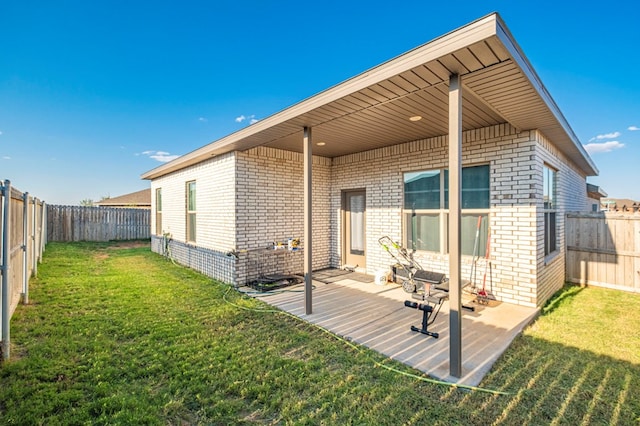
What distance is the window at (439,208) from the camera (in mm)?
5125

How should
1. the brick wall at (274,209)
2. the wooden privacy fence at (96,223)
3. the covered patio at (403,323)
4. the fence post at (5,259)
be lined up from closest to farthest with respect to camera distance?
the fence post at (5,259), the covered patio at (403,323), the brick wall at (274,209), the wooden privacy fence at (96,223)

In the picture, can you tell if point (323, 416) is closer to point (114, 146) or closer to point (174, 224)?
point (174, 224)

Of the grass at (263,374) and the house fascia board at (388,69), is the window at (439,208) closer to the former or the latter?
the grass at (263,374)

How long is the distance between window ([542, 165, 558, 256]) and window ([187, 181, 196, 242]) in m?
8.12

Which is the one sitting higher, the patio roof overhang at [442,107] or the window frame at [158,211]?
the patio roof overhang at [442,107]

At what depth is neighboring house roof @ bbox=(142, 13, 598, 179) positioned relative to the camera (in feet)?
7.97

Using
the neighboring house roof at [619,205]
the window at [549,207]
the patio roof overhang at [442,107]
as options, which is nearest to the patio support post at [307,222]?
the patio roof overhang at [442,107]

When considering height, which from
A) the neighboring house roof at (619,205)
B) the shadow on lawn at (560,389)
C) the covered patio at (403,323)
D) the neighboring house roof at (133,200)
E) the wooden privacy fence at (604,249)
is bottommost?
the shadow on lawn at (560,389)

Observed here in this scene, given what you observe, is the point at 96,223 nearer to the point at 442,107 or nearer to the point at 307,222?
the point at 307,222

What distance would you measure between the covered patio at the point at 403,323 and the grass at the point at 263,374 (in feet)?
0.55

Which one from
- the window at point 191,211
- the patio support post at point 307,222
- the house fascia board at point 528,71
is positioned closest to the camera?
the house fascia board at point 528,71

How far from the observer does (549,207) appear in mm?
5496

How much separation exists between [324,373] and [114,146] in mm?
27304

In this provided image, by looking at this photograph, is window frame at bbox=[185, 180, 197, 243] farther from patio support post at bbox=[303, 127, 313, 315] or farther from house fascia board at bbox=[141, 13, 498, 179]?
patio support post at bbox=[303, 127, 313, 315]
